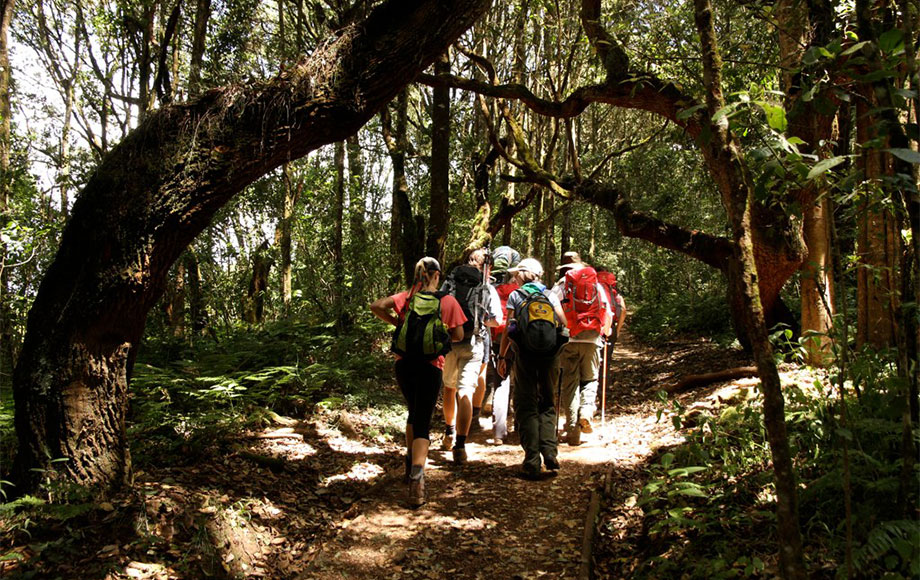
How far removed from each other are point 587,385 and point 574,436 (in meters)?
0.66

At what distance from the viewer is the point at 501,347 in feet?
21.0

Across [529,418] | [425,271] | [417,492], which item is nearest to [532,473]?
[529,418]

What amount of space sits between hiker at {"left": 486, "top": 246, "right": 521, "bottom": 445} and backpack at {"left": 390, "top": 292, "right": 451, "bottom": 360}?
5.52ft

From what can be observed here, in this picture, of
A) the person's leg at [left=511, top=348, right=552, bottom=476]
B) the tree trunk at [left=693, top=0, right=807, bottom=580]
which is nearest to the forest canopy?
the tree trunk at [left=693, top=0, right=807, bottom=580]

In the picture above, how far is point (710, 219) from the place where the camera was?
65.2 ft

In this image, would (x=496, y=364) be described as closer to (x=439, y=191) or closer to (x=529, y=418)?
(x=529, y=418)

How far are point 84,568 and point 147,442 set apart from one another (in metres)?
2.01

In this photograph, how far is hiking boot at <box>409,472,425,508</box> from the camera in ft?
16.7

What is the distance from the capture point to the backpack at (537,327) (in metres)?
5.72

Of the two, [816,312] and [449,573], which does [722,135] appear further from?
[816,312]

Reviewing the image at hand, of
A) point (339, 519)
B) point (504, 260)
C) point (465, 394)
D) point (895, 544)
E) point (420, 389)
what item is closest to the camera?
point (895, 544)

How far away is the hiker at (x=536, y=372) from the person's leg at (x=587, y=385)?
1354mm

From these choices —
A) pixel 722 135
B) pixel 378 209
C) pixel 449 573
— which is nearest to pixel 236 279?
pixel 378 209

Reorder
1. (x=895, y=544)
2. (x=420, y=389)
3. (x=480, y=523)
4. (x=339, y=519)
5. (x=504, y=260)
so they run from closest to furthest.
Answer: (x=895, y=544)
(x=480, y=523)
(x=339, y=519)
(x=420, y=389)
(x=504, y=260)
